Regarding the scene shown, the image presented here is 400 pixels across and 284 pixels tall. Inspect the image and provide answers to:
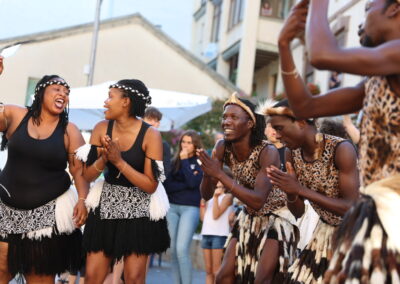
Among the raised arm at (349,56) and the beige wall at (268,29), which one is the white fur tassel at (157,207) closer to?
the raised arm at (349,56)

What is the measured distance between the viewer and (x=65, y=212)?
5.57 meters

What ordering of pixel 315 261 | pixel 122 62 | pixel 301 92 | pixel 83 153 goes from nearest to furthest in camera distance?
pixel 301 92
pixel 315 261
pixel 83 153
pixel 122 62

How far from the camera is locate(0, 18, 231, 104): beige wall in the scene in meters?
22.3

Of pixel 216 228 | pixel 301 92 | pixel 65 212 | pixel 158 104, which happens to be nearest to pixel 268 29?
pixel 158 104

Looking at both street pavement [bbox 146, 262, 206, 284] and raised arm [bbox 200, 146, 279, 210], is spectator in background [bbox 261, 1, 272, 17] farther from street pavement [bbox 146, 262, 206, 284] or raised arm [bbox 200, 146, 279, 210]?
raised arm [bbox 200, 146, 279, 210]

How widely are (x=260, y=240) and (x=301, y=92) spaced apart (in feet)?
8.97

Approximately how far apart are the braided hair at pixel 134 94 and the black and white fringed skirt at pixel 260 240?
4.23 feet

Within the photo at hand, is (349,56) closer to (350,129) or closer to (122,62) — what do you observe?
(350,129)

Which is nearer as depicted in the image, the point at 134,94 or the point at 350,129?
the point at 134,94

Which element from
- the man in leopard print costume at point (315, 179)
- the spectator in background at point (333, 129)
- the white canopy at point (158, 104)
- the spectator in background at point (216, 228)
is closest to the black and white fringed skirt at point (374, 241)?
the man in leopard print costume at point (315, 179)

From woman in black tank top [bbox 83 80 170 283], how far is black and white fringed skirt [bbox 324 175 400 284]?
114 inches

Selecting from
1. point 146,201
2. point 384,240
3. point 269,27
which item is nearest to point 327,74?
point 269,27

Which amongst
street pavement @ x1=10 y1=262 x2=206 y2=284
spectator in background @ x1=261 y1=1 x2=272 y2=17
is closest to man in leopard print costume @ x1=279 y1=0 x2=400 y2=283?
street pavement @ x1=10 y1=262 x2=206 y2=284

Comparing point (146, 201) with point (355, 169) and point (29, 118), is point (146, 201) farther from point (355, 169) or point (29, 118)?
point (355, 169)
